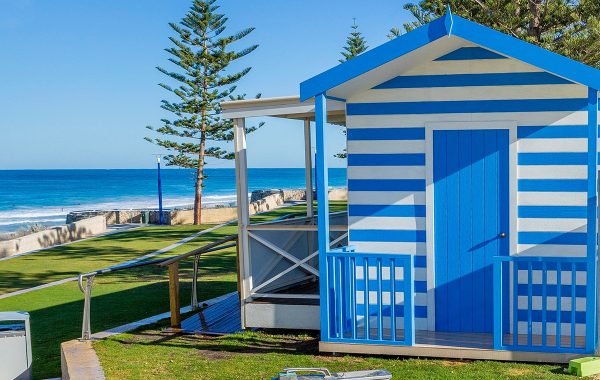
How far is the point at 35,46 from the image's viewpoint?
189 ft

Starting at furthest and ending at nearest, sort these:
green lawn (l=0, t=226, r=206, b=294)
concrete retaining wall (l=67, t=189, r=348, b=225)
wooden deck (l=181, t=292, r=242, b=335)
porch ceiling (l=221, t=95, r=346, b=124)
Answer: concrete retaining wall (l=67, t=189, r=348, b=225) < green lawn (l=0, t=226, r=206, b=294) < wooden deck (l=181, t=292, r=242, b=335) < porch ceiling (l=221, t=95, r=346, b=124)

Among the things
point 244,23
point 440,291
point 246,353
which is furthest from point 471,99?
point 244,23

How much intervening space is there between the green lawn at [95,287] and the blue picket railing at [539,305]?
163 inches

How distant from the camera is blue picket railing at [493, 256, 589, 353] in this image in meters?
6.07

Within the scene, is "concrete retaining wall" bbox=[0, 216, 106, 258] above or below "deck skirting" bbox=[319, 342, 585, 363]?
below

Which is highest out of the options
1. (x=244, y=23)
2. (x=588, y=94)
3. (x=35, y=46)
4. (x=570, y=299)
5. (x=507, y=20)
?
(x=35, y=46)

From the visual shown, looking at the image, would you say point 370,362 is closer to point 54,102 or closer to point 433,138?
point 433,138

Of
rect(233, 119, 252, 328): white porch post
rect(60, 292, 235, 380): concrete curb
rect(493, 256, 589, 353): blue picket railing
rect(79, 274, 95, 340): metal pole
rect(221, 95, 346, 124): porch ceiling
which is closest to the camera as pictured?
rect(493, 256, 589, 353): blue picket railing

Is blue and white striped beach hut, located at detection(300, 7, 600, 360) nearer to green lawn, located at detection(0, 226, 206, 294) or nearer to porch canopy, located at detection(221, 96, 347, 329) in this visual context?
porch canopy, located at detection(221, 96, 347, 329)

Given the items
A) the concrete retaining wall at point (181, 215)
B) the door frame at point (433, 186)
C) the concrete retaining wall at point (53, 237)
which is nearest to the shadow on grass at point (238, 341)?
the door frame at point (433, 186)

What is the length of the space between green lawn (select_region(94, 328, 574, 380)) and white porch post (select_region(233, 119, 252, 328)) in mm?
515

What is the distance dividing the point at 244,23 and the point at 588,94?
75.6ft

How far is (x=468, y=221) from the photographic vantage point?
22.2ft

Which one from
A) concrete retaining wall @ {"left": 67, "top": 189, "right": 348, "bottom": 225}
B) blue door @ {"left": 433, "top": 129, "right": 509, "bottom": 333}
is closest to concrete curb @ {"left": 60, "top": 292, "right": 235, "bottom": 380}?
blue door @ {"left": 433, "top": 129, "right": 509, "bottom": 333}
